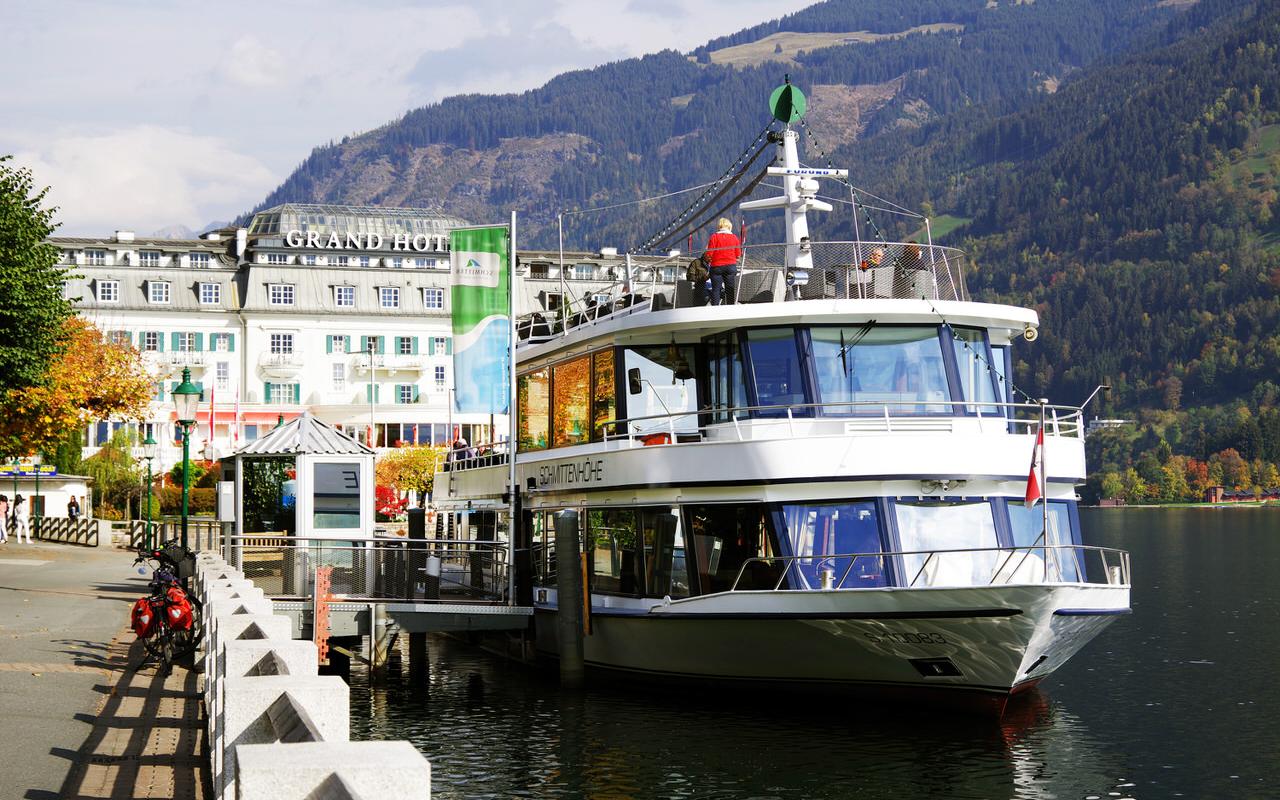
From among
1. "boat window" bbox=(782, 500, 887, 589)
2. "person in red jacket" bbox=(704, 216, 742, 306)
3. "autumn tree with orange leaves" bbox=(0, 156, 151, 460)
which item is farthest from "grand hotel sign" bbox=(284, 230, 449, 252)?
"boat window" bbox=(782, 500, 887, 589)

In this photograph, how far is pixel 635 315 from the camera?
24375mm

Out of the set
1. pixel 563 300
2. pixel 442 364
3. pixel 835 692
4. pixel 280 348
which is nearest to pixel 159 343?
pixel 280 348

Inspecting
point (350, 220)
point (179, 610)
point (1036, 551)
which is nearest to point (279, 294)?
point (350, 220)

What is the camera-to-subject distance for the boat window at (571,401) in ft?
86.7

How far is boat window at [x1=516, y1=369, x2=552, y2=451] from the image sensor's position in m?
28.4

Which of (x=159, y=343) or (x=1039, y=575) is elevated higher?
(x=159, y=343)

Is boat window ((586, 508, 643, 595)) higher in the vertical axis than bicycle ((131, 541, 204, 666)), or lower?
higher

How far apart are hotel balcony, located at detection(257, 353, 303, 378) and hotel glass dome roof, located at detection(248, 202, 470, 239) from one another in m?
11.2

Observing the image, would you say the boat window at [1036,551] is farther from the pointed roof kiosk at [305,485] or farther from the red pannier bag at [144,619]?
the pointed roof kiosk at [305,485]

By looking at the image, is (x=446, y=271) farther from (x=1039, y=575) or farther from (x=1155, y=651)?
(x=1039, y=575)

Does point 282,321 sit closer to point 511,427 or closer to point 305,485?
point 305,485

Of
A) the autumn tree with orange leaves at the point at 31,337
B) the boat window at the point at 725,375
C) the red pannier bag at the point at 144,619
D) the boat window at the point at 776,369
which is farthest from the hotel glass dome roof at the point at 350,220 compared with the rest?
the boat window at the point at 776,369

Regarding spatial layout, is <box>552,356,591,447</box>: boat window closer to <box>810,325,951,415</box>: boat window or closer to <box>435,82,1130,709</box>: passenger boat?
<box>435,82,1130,709</box>: passenger boat

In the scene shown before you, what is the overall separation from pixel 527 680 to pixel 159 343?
261 feet
